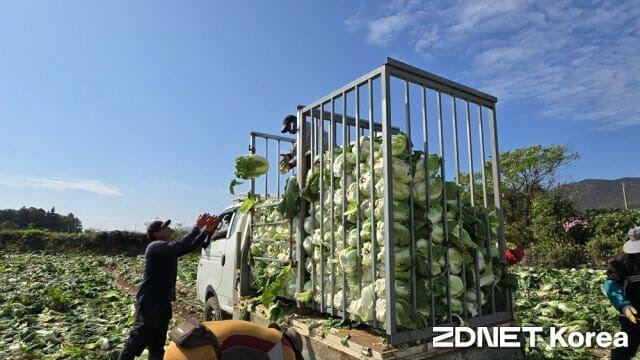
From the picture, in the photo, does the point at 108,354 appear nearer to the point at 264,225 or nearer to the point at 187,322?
the point at 264,225

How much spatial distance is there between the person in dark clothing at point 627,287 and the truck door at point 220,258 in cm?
509

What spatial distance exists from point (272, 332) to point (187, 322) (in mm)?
695

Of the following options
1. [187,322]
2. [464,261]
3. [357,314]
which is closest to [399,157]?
[464,261]

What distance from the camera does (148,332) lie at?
5.31m

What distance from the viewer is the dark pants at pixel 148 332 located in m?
5.24

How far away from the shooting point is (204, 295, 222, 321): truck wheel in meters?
6.84

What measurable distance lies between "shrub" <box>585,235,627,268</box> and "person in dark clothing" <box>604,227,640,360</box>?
427 inches

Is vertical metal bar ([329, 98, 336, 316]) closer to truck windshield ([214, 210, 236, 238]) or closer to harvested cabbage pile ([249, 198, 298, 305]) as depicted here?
harvested cabbage pile ([249, 198, 298, 305])

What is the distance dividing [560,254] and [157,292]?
14153mm

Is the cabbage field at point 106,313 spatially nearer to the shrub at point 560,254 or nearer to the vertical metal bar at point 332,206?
the vertical metal bar at point 332,206

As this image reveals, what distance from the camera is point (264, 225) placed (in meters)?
5.98

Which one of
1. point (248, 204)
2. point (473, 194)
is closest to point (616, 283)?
point (473, 194)

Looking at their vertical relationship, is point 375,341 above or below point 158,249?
below

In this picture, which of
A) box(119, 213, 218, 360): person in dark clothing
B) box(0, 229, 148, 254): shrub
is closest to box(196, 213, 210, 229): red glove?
box(119, 213, 218, 360): person in dark clothing
